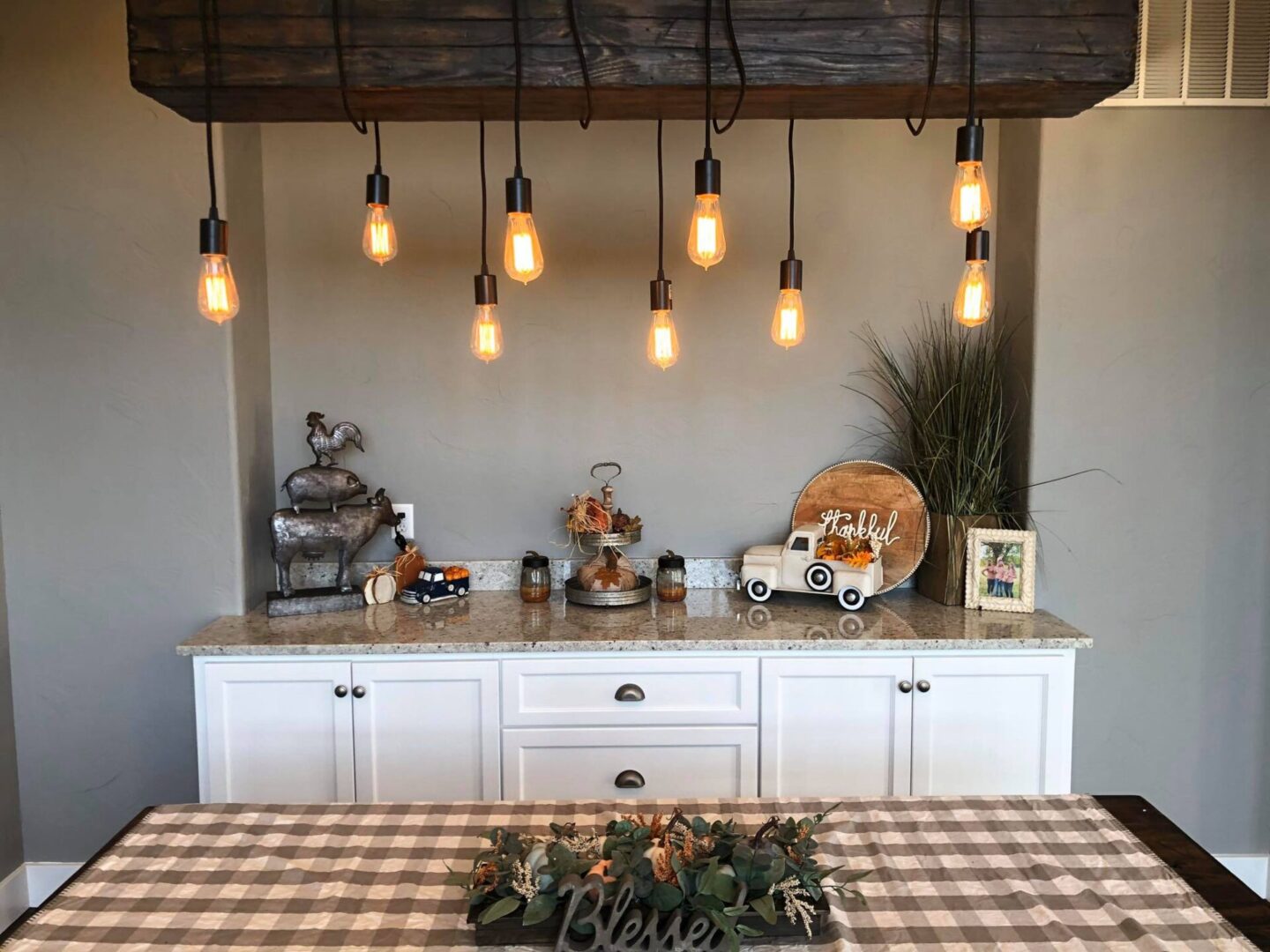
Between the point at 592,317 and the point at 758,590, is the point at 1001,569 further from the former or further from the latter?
the point at 592,317

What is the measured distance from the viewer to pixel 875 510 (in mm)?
2773

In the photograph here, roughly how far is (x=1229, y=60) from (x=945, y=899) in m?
2.48

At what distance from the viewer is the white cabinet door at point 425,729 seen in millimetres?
2316

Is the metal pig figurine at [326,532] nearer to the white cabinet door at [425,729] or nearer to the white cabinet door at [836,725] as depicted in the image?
the white cabinet door at [425,729]

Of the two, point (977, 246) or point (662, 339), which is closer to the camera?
point (977, 246)

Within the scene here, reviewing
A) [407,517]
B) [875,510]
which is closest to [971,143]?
[875,510]

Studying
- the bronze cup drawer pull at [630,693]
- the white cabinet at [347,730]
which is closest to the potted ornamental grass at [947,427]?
the bronze cup drawer pull at [630,693]

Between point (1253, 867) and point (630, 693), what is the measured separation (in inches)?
79.6

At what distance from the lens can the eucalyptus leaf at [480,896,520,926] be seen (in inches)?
44.1

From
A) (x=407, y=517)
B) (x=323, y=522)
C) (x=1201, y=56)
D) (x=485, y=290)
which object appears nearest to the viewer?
(x=485, y=290)

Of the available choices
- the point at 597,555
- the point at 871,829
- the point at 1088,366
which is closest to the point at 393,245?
the point at 871,829

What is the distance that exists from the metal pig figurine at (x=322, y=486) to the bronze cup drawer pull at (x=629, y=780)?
3.77 feet

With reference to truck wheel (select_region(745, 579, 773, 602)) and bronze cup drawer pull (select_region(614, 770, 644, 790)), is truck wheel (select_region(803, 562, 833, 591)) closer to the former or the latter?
truck wheel (select_region(745, 579, 773, 602))

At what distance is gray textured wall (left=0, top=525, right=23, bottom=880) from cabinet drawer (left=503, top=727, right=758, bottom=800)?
1.48 metres
